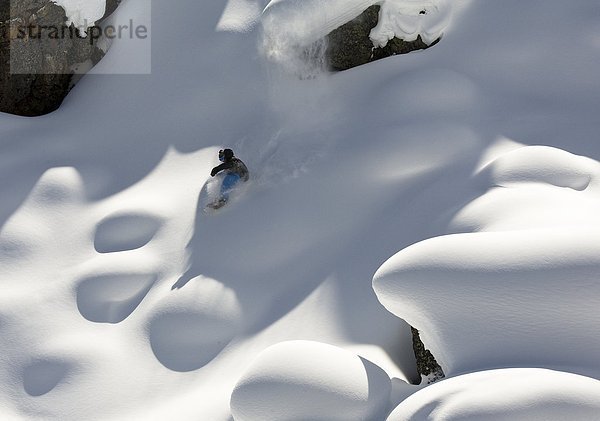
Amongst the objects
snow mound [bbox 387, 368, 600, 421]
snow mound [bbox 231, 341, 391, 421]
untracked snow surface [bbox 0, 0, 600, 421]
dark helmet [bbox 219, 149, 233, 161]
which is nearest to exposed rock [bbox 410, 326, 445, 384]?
untracked snow surface [bbox 0, 0, 600, 421]

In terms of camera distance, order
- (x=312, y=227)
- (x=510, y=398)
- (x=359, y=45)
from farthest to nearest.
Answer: (x=359, y=45) < (x=312, y=227) < (x=510, y=398)

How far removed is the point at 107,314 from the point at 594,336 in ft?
11.6

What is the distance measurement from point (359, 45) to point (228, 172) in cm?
168

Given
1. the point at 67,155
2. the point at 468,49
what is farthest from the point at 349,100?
the point at 67,155

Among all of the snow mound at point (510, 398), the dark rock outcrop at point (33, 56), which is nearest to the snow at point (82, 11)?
the dark rock outcrop at point (33, 56)

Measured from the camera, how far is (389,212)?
577 cm

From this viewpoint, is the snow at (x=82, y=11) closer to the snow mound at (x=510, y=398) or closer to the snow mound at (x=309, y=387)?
the snow mound at (x=309, y=387)

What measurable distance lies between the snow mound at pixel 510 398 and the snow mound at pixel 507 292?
0.22 m

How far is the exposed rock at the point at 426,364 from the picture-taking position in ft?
15.3

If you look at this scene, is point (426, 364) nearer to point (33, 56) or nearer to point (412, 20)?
point (412, 20)

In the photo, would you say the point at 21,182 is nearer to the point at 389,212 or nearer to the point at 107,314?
the point at 107,314

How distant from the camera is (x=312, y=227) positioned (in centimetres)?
589

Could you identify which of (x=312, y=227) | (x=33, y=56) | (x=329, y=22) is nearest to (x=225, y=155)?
(x=312, y=227)

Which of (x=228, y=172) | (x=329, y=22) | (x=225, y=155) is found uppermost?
(x=329, y=22)
